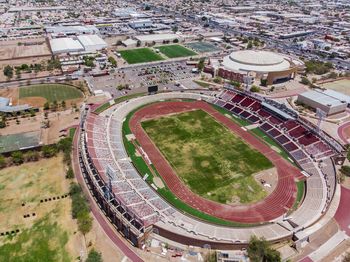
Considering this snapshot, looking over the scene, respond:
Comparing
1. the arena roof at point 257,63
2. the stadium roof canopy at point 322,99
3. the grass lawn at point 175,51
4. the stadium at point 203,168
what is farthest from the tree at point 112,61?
the stadium roof canopy at point 322,99

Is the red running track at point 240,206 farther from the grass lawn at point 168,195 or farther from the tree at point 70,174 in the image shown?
the tree at point 70,174

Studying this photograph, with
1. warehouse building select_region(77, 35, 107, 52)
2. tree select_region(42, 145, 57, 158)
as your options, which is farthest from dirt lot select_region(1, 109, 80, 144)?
warehouse building select_region(77, 35, 107, 52)

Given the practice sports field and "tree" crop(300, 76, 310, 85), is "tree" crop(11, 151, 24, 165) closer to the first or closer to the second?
the practice sports field

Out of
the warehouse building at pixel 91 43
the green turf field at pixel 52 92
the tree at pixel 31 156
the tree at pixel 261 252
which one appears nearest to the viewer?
the tree at pixel 261 252

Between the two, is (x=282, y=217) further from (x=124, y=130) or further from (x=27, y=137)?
(x=27, y=137)

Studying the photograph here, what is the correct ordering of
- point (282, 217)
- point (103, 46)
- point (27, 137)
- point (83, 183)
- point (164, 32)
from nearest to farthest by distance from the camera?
point (282, 217), point (83, 183), point (27, 137), point (103, 46), point (164, 32)

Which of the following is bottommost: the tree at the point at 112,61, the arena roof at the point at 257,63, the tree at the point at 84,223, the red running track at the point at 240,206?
the red running track at the point at 240,206

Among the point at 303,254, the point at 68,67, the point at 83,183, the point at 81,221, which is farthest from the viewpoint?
the point at 68,67

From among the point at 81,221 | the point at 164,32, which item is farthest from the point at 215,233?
the point at 164,32
